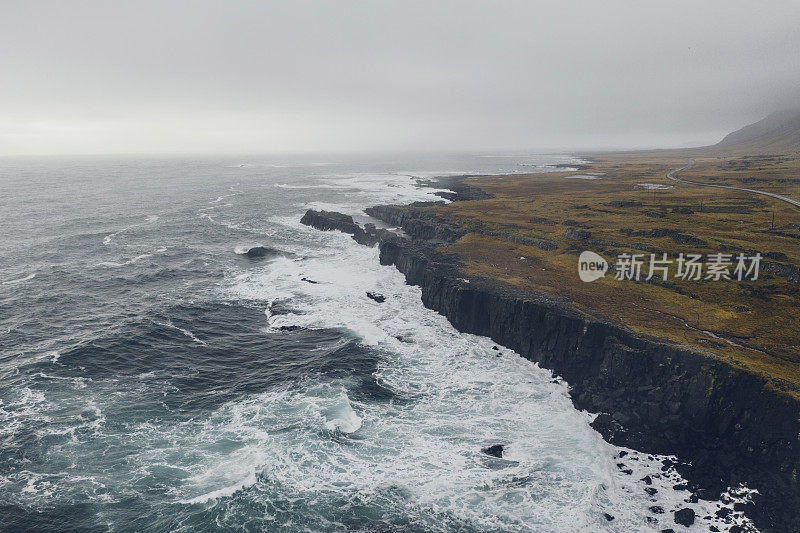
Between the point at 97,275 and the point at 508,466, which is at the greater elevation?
the point at 97,275

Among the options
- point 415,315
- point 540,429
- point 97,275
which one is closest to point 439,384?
point 540,429

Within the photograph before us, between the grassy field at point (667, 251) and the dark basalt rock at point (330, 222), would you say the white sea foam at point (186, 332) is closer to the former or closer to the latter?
the grassy field at point (667, 251)

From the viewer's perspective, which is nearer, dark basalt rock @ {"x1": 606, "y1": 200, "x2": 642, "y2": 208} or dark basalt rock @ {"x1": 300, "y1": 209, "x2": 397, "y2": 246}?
dark basalt rock @ {"x1": 300, "y1": 209, "x2": 397, "y2": 246}

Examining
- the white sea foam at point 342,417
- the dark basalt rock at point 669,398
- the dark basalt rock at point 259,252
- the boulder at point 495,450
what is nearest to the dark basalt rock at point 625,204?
the dark basalt rock at point 669,398

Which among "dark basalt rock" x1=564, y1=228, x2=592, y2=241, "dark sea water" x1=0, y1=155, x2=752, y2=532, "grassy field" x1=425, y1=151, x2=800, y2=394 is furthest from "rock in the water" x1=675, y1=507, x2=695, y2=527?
"dark basalt rock" x1=564, y1=228, x2=592, y2=241

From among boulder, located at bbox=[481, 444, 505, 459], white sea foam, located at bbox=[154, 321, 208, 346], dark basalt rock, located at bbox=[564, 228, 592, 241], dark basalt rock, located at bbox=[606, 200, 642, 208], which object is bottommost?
boulder, located at bbox=[481, 444, 505, 459]

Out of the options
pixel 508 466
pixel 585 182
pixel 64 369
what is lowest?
pixel 508 466

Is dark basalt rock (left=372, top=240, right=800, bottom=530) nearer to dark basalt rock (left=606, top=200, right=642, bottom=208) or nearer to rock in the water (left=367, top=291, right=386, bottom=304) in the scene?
rock in the water (left=367, top=291, right=386, bottom=304)

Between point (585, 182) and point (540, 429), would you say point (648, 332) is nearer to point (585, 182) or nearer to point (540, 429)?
point (540, 429)
